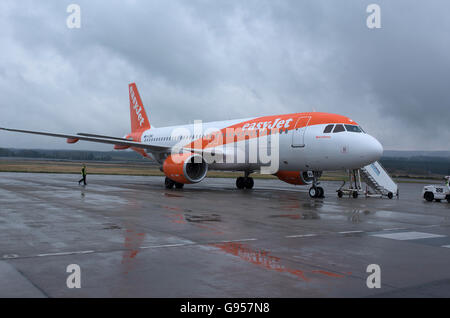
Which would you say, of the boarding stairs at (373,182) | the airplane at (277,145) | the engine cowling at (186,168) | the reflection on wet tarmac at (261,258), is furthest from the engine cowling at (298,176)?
the reflection on wet tarmac at (261,258)

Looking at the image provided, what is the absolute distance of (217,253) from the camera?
6879mm

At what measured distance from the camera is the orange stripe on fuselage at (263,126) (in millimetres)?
18922

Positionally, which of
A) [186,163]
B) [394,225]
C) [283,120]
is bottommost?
[394,225]

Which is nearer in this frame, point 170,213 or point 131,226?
point 131,226

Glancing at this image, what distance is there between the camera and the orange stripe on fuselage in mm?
18922

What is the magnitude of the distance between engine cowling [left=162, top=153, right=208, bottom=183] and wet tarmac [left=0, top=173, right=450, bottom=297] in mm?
8394

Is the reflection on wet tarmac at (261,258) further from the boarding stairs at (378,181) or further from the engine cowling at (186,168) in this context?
the boarding stairs at (378,181)

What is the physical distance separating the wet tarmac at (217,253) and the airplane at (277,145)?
573cm
